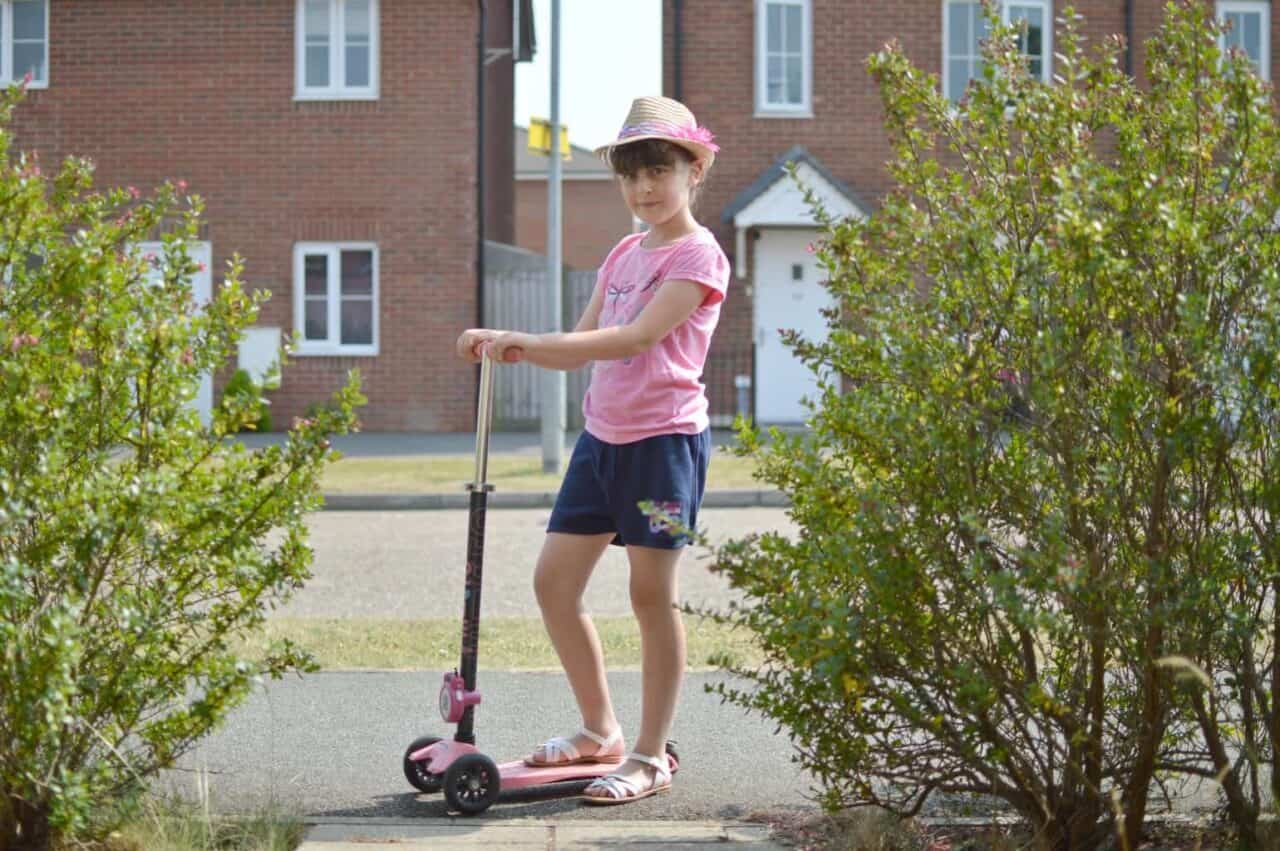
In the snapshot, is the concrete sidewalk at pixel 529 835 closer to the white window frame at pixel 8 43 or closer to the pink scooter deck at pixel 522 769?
the pink scooter deck at pixel 522 769

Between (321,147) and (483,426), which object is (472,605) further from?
(321,147)

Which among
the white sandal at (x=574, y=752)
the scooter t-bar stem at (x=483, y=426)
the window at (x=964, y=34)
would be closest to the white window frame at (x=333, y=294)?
the window at (x=964, y=34)

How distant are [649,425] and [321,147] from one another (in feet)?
64.0

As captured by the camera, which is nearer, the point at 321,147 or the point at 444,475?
the point at 444,475

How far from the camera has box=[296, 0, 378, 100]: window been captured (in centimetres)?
2323

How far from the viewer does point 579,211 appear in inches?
1906

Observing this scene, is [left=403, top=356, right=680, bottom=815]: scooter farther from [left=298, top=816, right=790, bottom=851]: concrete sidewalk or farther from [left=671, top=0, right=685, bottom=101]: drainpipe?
[left=671, top=0, right=685, bottom=101]: drainpipe

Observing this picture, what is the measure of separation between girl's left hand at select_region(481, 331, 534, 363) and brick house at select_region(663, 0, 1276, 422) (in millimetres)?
19267

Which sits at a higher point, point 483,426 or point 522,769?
point 483,426

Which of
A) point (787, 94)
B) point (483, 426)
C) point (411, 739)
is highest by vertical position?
point (787, 94)

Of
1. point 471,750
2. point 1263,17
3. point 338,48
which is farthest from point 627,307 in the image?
point 1263,17

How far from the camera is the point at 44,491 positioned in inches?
138

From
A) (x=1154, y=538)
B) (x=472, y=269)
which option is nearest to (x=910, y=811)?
(x=1154, y=538)

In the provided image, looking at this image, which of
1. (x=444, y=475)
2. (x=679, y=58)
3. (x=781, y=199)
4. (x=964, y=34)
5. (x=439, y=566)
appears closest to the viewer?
(x=439, y=566)
